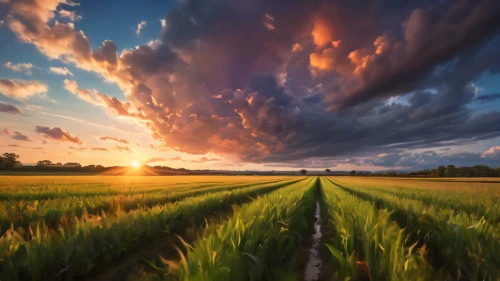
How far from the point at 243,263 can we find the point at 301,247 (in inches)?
159

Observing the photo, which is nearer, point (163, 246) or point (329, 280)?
point (329, 280)

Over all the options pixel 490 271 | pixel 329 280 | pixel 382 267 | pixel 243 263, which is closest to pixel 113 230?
pixel 243 263

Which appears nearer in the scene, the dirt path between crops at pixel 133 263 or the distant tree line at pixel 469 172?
the dirt path between crops at pixel 133 263

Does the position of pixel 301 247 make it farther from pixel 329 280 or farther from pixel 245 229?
pixel 245 229

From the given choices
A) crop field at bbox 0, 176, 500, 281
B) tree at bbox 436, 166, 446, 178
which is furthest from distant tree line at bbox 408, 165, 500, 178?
crop field at bbox 0, 176, 500, 281

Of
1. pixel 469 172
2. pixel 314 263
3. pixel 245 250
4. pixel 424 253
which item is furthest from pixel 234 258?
pixel 469 172

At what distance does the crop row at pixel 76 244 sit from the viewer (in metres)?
3.68

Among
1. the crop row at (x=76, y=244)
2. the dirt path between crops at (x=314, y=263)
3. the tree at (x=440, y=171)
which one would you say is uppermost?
the tree at (x=440, y=171)

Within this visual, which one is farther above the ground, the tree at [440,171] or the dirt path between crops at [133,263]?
the tree at [440,171]

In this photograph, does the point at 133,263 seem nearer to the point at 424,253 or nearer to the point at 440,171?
the point at 424,253

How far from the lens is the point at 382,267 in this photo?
296cm

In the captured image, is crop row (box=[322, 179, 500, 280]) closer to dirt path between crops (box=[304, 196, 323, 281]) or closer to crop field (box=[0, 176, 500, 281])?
crop field (box=[0, 176, 500, 281])

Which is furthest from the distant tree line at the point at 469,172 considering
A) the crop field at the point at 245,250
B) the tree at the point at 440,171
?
the crop field at the point at 245,250

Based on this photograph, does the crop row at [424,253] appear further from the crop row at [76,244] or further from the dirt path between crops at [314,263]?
the crop row at [76,244]
